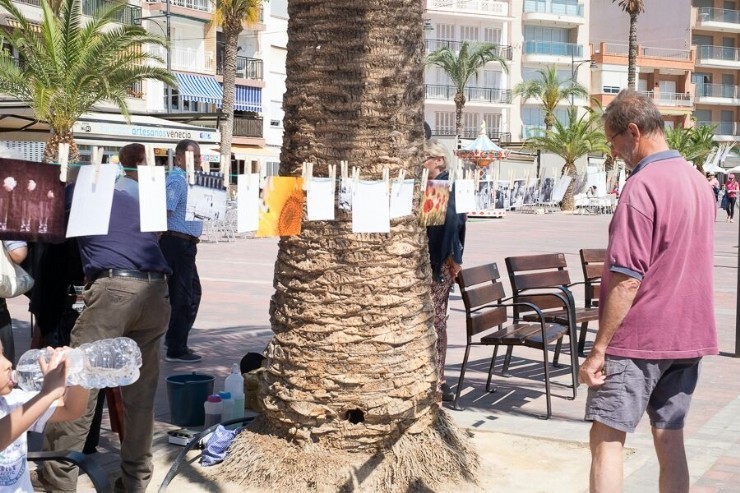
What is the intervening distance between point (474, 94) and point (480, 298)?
64369 mm

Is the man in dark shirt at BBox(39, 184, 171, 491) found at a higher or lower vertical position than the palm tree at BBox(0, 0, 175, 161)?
lower

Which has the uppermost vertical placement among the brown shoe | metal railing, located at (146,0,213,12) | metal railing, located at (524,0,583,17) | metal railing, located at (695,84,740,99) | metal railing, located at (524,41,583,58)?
metal railing, located at (524,0,583,17)

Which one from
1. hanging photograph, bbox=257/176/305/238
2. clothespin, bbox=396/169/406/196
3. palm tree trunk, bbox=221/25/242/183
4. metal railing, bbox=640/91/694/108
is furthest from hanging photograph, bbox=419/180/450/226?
metal railing, bbox=640/91/694/108

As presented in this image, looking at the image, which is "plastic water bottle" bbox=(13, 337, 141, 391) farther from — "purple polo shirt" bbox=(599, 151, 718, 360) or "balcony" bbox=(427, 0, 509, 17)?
"balcony" bbox=(427, 0, 509, 17)

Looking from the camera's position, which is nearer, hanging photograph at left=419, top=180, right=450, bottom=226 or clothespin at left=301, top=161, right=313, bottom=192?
clothespin at left=301, top=161, right=313, bottom=192

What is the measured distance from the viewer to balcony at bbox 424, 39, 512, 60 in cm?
6769

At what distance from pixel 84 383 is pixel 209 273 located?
12536 millimetres

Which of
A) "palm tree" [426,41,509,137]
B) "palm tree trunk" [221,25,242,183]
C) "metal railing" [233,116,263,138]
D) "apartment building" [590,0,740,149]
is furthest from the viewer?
"apartment building" [590,0,740,149]

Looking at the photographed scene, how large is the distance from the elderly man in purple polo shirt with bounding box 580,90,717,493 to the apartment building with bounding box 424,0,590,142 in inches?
2512

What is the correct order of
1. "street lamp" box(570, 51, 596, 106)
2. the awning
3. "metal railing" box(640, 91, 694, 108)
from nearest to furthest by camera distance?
the awning < "street lamp" box(570, 51, 596, 106) < "metal railing" box(640, 91, 694, 108)

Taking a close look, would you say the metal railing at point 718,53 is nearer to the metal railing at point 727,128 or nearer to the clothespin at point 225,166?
the metal railing at point 727,128

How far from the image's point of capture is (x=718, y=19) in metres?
79.1

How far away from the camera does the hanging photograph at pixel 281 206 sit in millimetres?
5117

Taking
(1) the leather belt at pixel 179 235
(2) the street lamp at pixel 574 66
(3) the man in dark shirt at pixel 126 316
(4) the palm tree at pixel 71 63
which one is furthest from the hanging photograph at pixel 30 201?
(2) the street lamp at pixel 574 66
